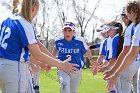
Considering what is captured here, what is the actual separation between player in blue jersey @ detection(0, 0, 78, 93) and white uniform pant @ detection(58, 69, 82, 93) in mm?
4415

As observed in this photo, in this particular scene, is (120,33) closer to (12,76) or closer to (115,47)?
(115,47)

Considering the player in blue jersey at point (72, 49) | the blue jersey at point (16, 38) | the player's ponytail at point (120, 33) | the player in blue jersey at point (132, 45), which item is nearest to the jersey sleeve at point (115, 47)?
the player's ponytail at point (120, 33)

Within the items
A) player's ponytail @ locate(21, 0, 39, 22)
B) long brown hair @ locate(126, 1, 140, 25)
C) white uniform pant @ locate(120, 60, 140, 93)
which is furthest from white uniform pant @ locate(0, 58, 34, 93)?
white uniform pant @ locate(120, 60, 140, 93)

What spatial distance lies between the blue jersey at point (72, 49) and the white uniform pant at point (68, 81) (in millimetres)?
378

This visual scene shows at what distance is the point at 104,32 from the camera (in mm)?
11180

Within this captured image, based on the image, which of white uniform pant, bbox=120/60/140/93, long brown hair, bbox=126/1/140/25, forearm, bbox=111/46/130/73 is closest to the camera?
long brown hair, bbox=126/1/140/25

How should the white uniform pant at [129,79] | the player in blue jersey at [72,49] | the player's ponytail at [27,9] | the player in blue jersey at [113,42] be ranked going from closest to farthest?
the player's ponytail at [27,9], the white uniform pant at [129,79], the player in blue jersey at [113,42], the player in blue jersey at [72,49]

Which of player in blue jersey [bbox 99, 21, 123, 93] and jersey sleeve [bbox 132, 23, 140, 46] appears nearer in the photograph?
jersey sleeve [bbox 132, 23, 140, 46]

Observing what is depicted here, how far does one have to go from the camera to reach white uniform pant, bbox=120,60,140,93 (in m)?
8.92

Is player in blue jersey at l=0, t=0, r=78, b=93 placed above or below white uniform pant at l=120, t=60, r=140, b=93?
above

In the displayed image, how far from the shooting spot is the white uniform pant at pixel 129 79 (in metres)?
8.92

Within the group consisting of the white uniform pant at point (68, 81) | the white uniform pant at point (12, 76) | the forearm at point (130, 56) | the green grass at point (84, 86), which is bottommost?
the green grass at point (84, 86)

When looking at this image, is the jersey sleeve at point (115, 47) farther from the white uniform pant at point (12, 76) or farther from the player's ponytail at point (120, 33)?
the white uniform pant at point (12, 76)

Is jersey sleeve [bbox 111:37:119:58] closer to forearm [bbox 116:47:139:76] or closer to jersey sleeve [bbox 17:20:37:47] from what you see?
forearm [bbox 116:47:139:76]
